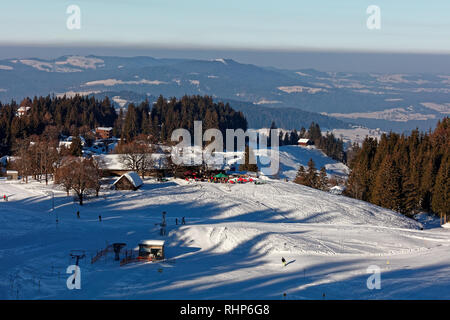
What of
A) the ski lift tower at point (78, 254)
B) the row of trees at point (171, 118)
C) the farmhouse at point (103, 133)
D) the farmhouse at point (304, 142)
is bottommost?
the farmhouse at point (304, 142)

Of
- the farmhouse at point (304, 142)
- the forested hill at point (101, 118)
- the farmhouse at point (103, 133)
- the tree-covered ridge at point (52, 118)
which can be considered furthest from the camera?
the farmhouse at point (304, 142)

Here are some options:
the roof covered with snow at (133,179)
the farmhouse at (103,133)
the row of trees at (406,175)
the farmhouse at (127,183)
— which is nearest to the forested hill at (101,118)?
the farmhouse at (103,133)

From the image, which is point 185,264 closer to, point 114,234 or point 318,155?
point 114,234

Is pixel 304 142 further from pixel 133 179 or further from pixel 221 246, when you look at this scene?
pixel 221 246

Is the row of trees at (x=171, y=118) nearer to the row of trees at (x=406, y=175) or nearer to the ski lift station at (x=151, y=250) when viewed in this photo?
the row of trees at (x=406, y=175)

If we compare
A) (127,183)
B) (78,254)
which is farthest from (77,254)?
(127,183)

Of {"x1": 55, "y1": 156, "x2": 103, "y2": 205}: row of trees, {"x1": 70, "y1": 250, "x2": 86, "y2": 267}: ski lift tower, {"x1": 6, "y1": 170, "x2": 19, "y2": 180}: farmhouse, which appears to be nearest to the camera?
A: {"x1": 70, "y1": 250, "x2": 86, "y2": 267}: ski lift tower

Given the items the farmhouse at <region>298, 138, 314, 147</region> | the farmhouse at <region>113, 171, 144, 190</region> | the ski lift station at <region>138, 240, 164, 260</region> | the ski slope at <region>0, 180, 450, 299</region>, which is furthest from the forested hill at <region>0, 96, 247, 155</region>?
the ski lift station at <region>138, 240, 164, 260</region>

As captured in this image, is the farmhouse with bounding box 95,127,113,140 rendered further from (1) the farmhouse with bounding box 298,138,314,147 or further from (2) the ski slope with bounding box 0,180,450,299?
(2) the ski slope with bounding box 0,180,450,299
